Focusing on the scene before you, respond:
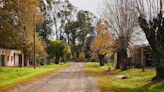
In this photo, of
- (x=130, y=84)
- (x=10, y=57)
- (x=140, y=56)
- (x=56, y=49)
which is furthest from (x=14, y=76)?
(x=56, y=49)

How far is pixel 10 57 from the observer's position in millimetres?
72875

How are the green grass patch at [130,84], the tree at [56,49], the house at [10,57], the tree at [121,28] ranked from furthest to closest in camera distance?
the tree at [56,49] < the house at [10,57] < the tree at [121,28] < the green grass patch at [130,84]

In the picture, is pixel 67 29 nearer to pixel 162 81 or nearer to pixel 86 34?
pixel 86 34

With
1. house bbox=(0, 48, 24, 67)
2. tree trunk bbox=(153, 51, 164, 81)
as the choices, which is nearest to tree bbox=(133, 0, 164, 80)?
tree trunk bbox=(153, 51, 164, 81)

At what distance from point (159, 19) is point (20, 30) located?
3094cm

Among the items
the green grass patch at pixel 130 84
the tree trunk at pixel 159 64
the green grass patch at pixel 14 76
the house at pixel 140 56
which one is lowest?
the green grass patch at pixel 130 84

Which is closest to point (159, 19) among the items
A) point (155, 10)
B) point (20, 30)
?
point (155, 10)

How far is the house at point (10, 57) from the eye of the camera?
222ft

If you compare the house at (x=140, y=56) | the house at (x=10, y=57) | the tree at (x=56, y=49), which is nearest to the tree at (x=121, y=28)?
the house at (x=140, y=56)

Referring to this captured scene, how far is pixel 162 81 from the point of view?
2917 cm

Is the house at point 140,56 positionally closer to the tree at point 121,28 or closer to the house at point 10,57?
the tree at point 121,28

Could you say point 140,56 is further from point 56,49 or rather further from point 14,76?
point 56,49

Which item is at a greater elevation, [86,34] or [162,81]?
[86,34]

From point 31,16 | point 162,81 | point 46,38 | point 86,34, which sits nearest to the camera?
point 162,81
